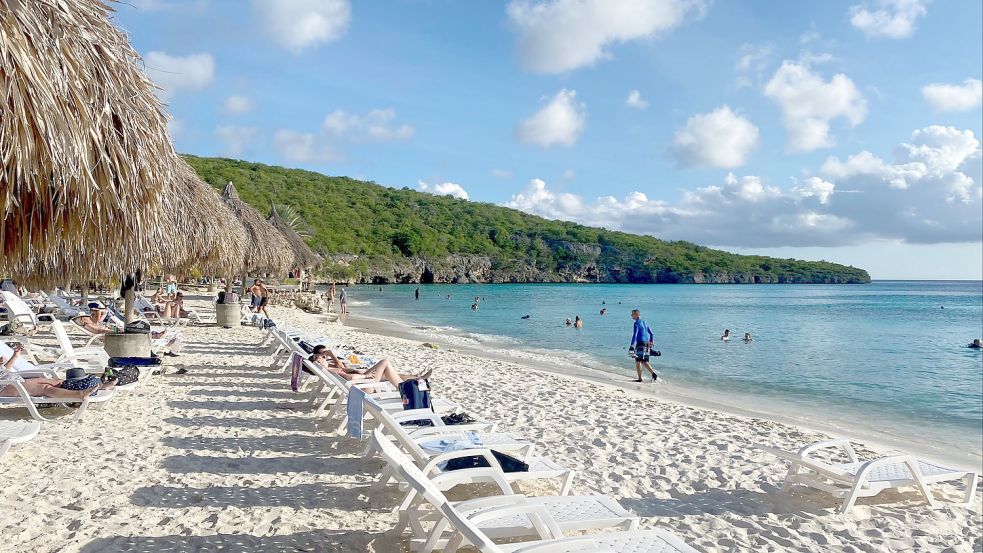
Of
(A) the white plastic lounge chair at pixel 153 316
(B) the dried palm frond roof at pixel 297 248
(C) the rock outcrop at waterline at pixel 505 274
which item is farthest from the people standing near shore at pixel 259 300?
(C) the rock outcrop at waterline at pixel 505 274

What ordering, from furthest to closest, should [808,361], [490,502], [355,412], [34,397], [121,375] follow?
[808,361], [121,375], [34,397], [355,412], [490,502]

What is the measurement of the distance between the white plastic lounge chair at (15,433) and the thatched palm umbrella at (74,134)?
1395mm

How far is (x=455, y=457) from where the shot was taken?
3.68 meters

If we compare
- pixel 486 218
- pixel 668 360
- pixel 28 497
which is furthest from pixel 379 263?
pixel 28 497

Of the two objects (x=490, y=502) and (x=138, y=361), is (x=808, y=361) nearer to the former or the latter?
(x=138, y=361)

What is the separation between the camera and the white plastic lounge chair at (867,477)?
419 centimetres

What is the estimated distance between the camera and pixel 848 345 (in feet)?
69.3

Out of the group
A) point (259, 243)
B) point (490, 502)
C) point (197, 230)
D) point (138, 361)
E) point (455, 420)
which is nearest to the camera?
point (490, 502)

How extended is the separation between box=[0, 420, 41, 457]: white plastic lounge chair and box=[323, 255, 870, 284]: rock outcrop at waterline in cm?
5723

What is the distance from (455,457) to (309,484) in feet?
3.82

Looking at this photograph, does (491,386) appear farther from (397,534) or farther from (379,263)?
(379,263)

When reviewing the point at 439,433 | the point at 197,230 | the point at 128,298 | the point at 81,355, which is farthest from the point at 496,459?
the point at 197,230

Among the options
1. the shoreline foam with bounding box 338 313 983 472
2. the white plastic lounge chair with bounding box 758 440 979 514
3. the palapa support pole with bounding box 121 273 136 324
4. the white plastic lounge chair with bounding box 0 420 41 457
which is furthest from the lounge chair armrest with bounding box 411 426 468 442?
the palapa support pole with bounding box 121 273 136 324

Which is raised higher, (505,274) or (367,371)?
(505,274)
